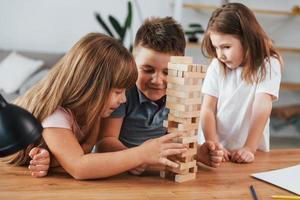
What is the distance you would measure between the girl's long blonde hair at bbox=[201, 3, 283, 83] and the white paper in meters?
0.54

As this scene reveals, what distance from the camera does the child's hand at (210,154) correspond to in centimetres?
118

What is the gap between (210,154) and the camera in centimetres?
119

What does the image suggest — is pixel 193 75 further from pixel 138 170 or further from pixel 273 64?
pixel 273 64

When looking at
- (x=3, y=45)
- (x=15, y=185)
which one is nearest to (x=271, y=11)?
(x=3, y=45)

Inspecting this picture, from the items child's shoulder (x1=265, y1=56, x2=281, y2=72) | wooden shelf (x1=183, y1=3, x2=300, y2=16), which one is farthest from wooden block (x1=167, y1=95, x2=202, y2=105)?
wooden shelf (x1=183, y1=3, x2=300, y2=16)

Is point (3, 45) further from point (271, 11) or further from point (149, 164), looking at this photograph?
point (149, 164)

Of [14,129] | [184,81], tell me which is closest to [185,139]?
[184,81]

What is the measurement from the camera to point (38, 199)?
0.88m

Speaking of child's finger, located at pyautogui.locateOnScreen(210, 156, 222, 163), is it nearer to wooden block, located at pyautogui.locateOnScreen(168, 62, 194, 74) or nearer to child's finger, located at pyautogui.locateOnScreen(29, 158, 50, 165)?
wooden block, located at pyautogui.locateOnScreen(168, 62, 194, 74)

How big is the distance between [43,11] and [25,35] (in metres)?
0.31

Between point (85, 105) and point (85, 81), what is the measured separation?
6 cm

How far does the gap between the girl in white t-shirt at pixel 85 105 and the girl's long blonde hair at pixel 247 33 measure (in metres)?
0.59

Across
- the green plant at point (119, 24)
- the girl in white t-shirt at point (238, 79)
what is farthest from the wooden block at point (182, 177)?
the green plant at point (119, 24)

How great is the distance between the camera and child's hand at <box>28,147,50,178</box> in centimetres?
103
